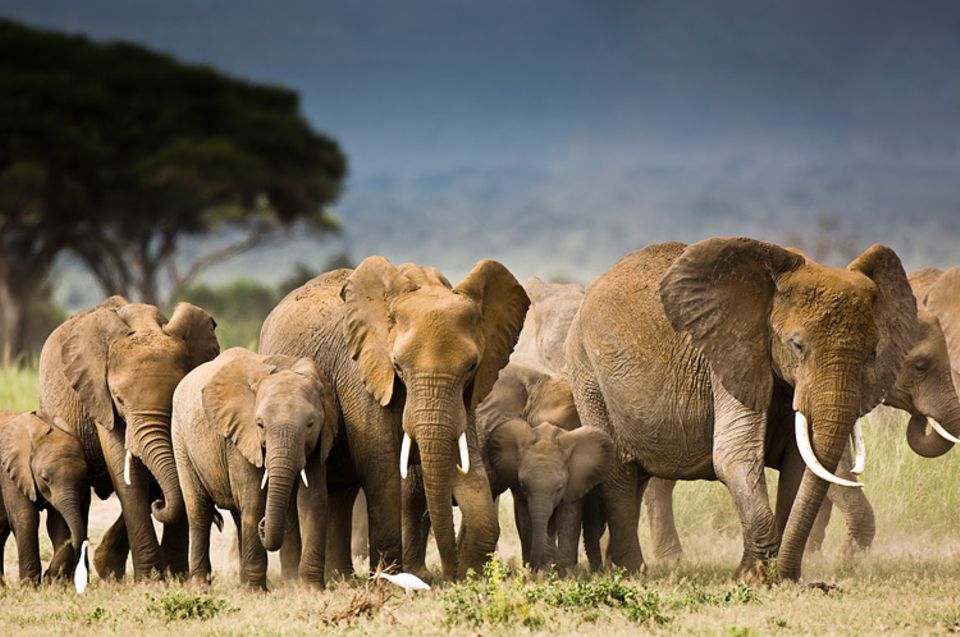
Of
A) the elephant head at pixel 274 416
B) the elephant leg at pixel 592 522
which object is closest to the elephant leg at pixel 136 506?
the elephant head at pixel 274 416

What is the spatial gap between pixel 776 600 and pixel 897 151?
137225 millimetres

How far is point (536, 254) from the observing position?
130 metres

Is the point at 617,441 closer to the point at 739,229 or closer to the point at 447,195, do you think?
the point at 739,229

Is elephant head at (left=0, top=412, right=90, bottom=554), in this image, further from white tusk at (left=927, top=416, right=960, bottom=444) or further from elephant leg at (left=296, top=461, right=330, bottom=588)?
white tusk at (left=927, top=416, right=960, bottom=444)

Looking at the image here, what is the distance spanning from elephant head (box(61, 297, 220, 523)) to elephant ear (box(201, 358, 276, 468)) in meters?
0.87

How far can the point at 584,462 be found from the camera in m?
11.0

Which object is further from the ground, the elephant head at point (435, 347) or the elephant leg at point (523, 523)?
the elephant head at point (435, 347)

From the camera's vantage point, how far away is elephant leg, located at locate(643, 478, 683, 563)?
12633 millimetres

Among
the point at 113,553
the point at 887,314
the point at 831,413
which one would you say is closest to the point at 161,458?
the point at 113,553

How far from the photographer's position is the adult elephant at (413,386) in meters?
9.57

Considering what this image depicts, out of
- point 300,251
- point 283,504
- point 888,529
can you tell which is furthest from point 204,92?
point 300,251

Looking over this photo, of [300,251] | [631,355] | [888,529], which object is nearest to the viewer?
[631,355]

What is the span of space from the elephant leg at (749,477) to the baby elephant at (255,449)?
7.40 ft

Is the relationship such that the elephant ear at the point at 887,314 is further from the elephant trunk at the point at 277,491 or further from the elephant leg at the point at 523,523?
the elephant trunk at the point at 277,491
